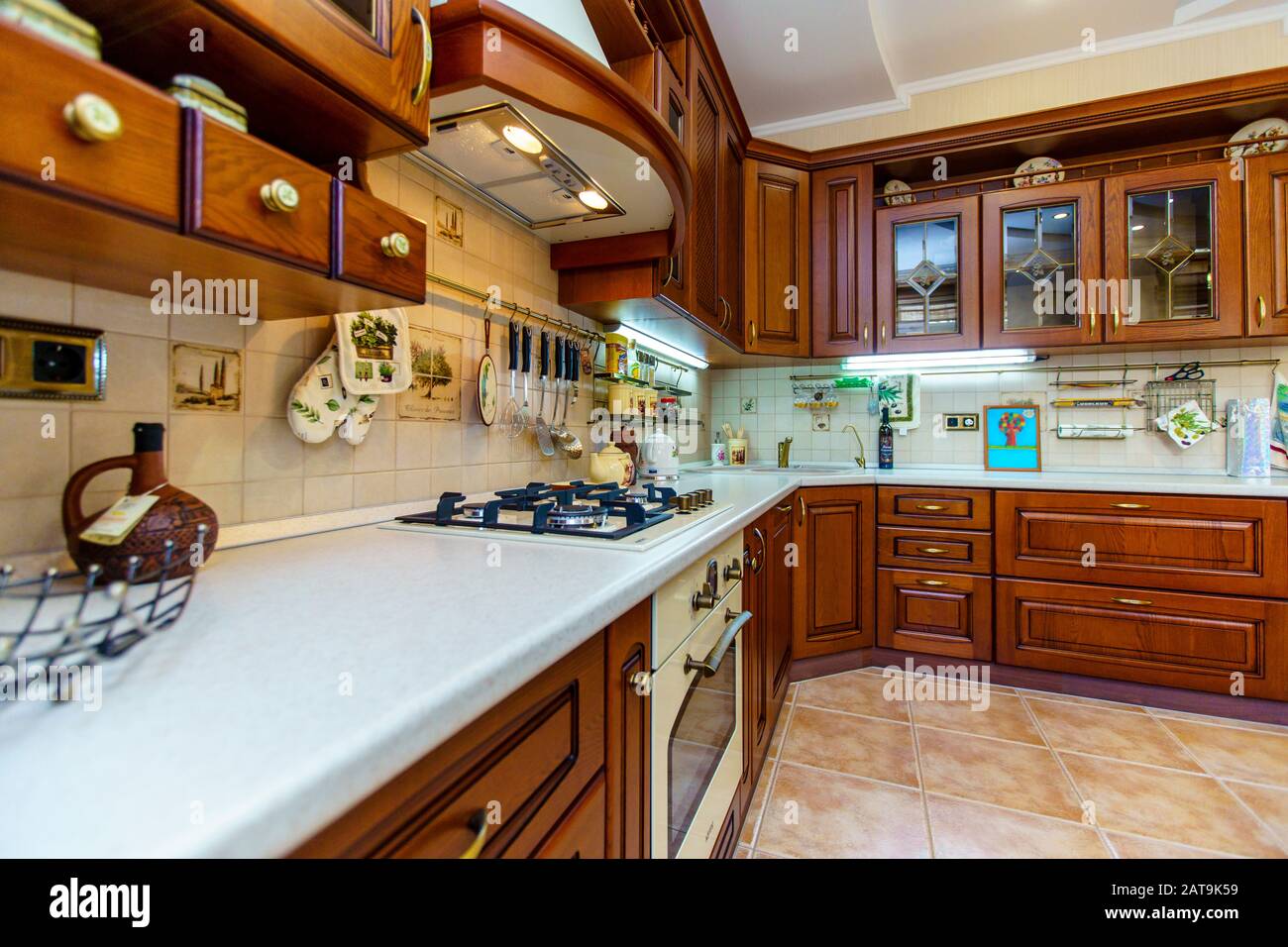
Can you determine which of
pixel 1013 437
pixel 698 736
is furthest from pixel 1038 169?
pixel 698 736

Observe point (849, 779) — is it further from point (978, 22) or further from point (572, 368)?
point (978, 22)

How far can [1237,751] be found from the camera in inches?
73.9

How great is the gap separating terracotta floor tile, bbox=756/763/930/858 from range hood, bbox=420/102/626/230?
168 centimetres

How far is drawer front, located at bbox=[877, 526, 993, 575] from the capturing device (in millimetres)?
2396

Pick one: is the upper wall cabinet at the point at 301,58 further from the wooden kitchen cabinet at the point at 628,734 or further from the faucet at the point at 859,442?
the faucet at the point at 859,442

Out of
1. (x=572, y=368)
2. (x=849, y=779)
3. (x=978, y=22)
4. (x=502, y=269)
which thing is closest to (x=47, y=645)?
(x=502, y=269)

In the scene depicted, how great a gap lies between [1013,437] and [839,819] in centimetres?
215

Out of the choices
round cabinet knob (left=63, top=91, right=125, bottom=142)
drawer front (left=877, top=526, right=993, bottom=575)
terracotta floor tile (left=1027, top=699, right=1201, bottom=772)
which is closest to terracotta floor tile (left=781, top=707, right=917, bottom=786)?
terracotta floor tile (left=1027, top=699, right=1201, bottom=772)

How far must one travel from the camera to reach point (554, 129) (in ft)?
3.53

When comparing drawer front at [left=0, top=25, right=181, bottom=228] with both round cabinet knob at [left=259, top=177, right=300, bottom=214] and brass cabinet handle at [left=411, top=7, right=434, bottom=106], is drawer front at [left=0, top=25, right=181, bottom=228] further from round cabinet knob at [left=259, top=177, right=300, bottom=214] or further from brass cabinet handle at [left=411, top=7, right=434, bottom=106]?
brass cabinet handle at [left=411, top=7, right=434, bottom=106]

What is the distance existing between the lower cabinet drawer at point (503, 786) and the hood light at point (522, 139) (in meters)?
0.96

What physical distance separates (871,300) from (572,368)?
1.73 metres

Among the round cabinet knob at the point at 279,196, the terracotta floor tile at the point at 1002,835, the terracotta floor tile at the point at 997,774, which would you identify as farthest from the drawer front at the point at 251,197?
the terracotta floor tile at the point at 997,774

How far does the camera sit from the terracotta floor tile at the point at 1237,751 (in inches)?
68.5
